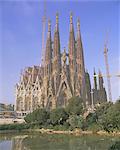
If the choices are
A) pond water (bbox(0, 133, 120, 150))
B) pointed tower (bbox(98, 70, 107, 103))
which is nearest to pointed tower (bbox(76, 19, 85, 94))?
pointed tower (bbox(98, 70, 107, 103))

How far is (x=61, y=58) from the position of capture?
71.3m

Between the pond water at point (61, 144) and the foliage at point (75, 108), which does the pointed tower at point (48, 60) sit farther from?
the pond water at point (61, 144)

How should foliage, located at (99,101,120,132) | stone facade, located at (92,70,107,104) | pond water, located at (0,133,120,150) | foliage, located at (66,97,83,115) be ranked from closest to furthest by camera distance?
pond water, located at (0,133,120,150) < foliage, located at (99,101,120,132) < foliage, located at (66,97,83,115) < stone facade, located at (92,70,107,104)

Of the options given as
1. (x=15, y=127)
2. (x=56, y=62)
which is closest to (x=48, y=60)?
(x=56, y=62)

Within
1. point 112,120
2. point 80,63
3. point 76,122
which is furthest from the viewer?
point 80,63

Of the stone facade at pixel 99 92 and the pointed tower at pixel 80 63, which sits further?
the stone facade at pixel 99 92

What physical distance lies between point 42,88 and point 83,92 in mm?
A: 9967

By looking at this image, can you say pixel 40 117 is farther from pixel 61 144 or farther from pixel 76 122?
pixel 61 144

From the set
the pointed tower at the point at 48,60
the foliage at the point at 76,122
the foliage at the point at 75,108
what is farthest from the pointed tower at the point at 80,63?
the foliage at the point at 76,122

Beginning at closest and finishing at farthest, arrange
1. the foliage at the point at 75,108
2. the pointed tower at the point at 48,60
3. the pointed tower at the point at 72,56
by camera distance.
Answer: the foliage at the point at 75,108, the pointed tower at the point at 72,56, the pointed tower at the point at 48,60

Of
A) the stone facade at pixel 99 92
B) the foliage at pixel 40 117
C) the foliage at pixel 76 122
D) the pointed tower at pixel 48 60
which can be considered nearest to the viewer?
the foliage at pixel 76 122

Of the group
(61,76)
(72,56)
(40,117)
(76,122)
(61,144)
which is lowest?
(61,144)

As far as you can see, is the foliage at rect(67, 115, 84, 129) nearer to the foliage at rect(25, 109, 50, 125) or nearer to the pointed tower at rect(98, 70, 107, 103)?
the foliage at rect(25, 109, 50, 125)

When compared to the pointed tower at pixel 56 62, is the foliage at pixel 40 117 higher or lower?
lower
